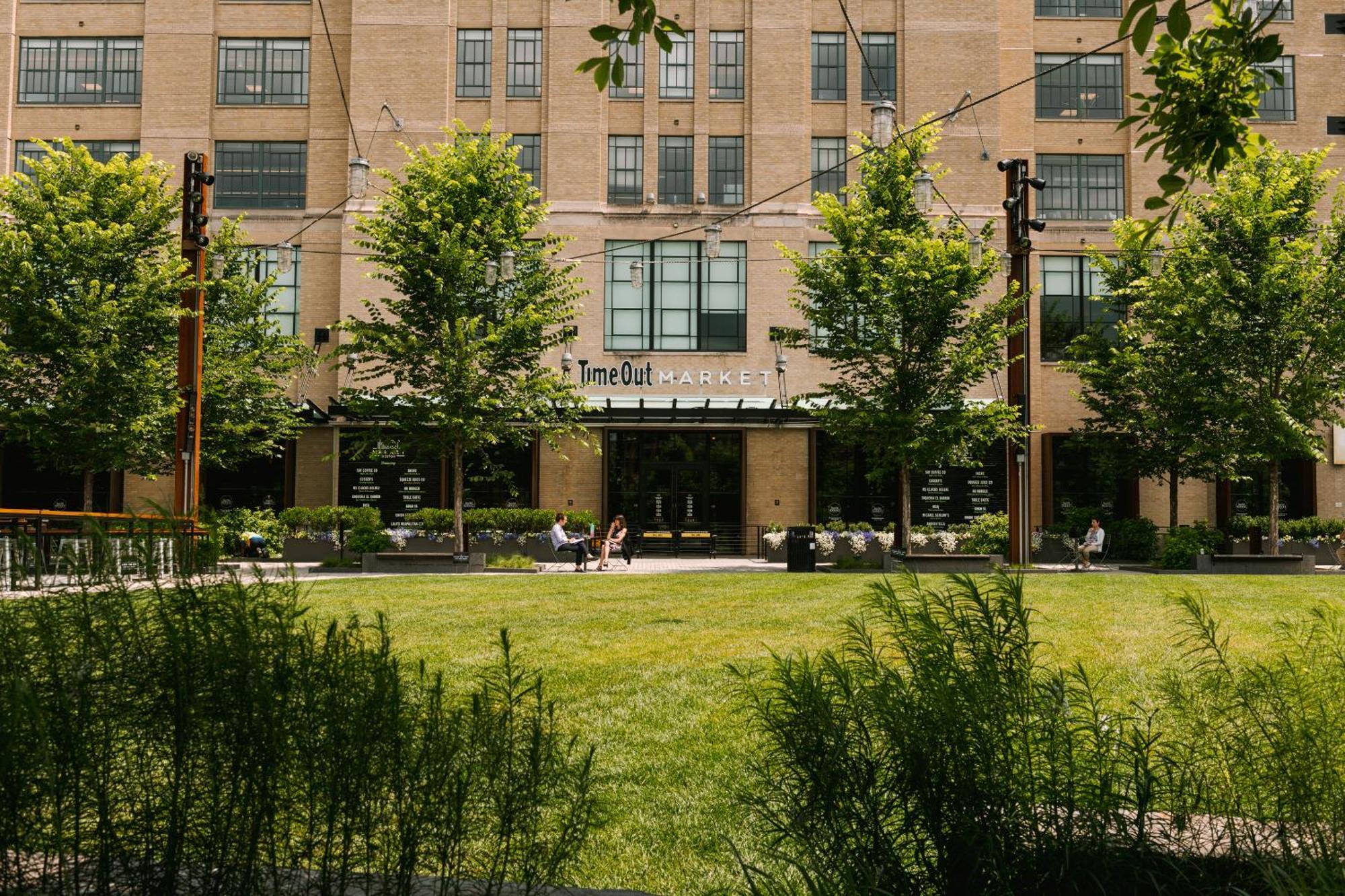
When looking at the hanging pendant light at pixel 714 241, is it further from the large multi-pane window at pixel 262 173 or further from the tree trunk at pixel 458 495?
the large multi-pane window at pixel 262 173

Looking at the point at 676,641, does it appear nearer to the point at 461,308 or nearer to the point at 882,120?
the point at 882,120

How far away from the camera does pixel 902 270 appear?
2514 cm

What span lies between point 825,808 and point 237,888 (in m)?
1.35

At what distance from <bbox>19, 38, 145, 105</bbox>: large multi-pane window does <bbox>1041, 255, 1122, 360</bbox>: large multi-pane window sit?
3195 centimetres

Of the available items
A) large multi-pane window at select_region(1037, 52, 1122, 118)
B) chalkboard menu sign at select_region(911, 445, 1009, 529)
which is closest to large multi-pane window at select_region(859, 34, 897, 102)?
large multi-pane window at select_region(1037, 52, 1122, 118)

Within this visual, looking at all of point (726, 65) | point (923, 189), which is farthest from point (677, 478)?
point (923, 189)

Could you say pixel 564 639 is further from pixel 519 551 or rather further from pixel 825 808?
pixel 519 551

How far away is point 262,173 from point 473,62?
819cm

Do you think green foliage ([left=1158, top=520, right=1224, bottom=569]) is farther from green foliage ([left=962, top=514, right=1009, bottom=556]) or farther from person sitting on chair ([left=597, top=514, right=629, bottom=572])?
person sitting on chair ([left=597, top=514, right=629, bottom=572])

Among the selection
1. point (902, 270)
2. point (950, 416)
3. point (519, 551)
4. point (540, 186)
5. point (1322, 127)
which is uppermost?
point (1322, 127)

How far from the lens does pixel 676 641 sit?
10680mm

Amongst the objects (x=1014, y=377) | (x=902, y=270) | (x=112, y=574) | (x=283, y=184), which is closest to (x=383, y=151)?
(x=283, y=184)

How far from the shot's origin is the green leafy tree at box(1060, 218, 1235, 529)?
2898 centimetres

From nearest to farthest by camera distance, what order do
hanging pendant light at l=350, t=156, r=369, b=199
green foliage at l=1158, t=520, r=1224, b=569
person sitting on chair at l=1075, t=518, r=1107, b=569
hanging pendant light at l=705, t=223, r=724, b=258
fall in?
hanging pendant light at l=350, t=156, r=369, b=199, green foliage at l=1158, t=520, r=1224, b=569, person sitting on chair at l=1075, t=518, r=1107, b=569, hanging pendant light at l=705, t=223, r=724, b=258
